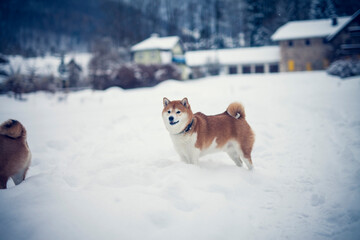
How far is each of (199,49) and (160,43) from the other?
7403 millimetres

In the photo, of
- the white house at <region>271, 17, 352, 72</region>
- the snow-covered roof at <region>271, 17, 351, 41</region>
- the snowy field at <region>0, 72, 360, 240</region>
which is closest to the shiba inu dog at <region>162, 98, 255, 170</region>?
the snowy field at <region>0, 72, 360, 240</region>

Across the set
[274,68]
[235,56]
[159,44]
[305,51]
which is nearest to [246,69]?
[235,56]

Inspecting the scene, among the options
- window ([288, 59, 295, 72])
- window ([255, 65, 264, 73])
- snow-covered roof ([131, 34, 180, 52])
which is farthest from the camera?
window ([255, 65, 264, 73])

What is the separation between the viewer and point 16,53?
4031mm

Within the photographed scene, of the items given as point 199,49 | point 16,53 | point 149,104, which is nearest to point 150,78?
point 149,104

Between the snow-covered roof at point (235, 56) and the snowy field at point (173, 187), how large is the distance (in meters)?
21.8

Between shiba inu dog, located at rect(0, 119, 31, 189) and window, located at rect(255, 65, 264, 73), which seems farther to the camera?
window, located at rect(255, 65, 264, 73)

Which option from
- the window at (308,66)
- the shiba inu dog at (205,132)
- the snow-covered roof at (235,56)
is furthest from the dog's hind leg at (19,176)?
the window at (308,66)

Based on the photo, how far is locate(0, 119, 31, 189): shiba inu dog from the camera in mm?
2045

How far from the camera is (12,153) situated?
2105 millimetres

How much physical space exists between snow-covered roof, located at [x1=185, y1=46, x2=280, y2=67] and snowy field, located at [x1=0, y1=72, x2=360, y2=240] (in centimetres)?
2176

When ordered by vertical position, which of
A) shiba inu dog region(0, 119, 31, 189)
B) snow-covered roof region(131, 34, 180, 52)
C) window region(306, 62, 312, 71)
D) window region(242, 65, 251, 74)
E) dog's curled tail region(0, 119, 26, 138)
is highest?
snow-covered roof region(131, 34, 180, 52)

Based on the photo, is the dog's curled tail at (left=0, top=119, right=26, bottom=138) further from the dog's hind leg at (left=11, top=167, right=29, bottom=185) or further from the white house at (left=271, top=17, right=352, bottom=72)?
the white house at (left=271, top=17, right=352, bottom=72)

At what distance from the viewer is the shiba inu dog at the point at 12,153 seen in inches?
80.5
